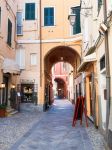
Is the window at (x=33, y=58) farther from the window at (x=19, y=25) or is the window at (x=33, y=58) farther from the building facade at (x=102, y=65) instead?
the building facade at (x=102, y=65)

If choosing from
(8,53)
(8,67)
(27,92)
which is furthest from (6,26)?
(27,92)

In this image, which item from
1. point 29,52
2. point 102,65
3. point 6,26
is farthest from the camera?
point 29,52

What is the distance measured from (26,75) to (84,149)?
53.7ft

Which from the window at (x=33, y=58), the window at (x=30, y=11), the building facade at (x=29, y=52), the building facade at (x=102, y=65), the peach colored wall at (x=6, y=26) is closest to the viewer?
the building facade at (x=102, y=65)

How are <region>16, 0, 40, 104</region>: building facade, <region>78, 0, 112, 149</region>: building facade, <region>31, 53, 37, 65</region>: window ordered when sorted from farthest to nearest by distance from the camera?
<region>31, 53, 37, 65</region>: window, <region>16, 0, 40, 104</region>: building facade, <region>78, 0, 112, 149</region>: building facade

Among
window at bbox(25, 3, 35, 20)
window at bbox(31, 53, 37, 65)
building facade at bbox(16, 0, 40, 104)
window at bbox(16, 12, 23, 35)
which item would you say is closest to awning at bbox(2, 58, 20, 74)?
building facade at bbox(16, 0, 40, 104)

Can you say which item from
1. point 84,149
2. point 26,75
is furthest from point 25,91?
point 84,149

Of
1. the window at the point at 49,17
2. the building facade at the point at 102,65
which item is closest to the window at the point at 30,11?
the window at the point at 49,17

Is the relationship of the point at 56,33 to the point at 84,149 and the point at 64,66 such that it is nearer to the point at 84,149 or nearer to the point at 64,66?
the point at 84,149

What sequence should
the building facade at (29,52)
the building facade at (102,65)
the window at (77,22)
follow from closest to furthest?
the building facade at (102,65) → the window at (77,22) → the building facade at (29,52)

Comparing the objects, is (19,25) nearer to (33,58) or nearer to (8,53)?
(33,58)

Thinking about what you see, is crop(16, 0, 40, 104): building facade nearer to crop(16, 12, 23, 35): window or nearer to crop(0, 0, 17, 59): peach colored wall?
crop(16, 12, 23, 35): window

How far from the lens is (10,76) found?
72.4 ft

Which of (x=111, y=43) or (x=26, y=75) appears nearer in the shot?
(x=111, y=43)
